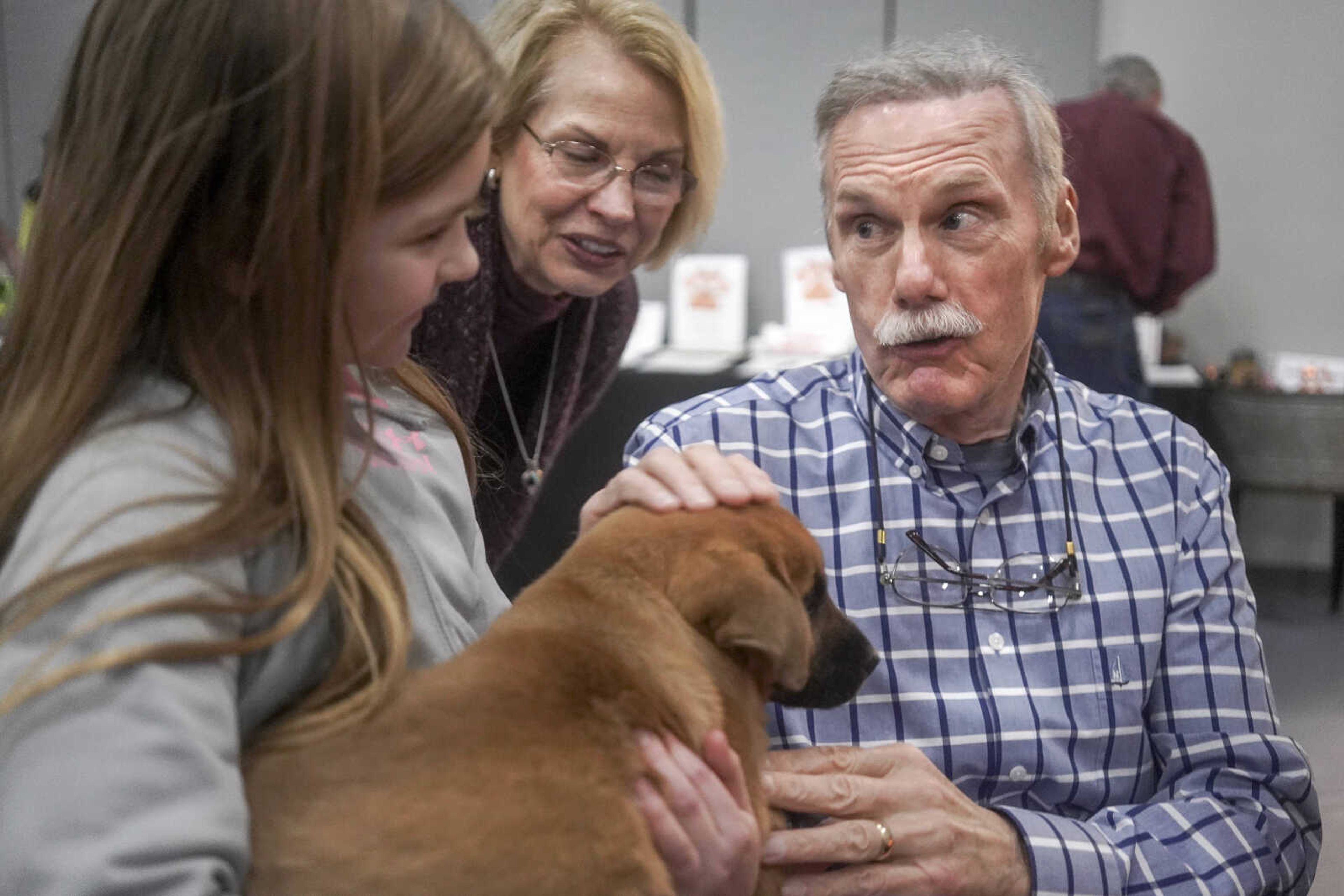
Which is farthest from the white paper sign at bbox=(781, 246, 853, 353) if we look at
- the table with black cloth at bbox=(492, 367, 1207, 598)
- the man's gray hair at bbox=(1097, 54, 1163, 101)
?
the man's gray hair at bbox=(1097, 54, 1163, 101)

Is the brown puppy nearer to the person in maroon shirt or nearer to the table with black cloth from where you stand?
the table with black cloth

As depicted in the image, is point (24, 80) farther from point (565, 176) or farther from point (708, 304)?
point (565, 176)

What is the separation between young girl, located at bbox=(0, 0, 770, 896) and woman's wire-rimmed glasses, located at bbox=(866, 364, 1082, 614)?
0.64 m

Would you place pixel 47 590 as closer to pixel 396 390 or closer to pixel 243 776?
pixel 243 776

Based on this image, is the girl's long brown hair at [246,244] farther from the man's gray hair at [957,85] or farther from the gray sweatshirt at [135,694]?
the man's gray hair at [957,85]

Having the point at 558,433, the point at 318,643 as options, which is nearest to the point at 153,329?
the point at 318,643

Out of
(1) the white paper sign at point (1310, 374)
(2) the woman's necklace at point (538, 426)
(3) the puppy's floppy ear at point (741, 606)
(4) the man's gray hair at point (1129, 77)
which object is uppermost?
(4) the man's gray hair at point (1129, 77)

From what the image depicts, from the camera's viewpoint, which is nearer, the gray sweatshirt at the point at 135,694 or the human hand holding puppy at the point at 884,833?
the gray sweatshirt at the point at 135,694

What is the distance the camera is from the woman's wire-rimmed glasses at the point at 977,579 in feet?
5.42

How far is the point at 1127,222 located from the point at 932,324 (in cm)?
394

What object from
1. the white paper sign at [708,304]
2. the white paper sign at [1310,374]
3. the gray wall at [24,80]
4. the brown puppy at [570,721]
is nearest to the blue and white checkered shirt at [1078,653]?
the brown puppy at [570,721]

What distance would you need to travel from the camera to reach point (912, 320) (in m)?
1.69

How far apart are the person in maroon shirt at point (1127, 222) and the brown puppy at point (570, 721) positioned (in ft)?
10.7

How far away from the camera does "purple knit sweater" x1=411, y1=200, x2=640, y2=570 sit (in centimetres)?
227
